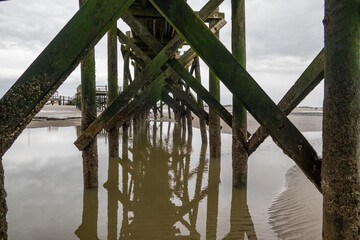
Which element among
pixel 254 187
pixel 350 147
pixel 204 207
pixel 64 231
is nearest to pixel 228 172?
pixel 254 187

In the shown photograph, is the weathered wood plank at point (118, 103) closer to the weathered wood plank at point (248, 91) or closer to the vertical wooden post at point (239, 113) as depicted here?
Result: the vertical wooden post at point (239, 113)

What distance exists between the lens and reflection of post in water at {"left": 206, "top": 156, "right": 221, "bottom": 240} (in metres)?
2.40

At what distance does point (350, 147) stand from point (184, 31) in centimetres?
117

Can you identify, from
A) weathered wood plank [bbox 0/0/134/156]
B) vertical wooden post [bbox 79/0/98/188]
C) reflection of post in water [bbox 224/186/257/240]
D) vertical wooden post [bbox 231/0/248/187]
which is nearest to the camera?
weathered wood plank [bbox 0/0/134/156]

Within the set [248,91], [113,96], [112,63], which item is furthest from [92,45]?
[113,96]

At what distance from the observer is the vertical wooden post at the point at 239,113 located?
10.9 ft

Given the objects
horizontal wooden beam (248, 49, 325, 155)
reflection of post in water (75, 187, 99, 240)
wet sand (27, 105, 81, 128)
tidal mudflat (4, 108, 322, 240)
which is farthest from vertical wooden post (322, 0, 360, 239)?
wet sand (27, 105, 81, 128)

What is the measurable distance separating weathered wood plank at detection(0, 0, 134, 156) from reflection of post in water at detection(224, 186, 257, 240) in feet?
6.01

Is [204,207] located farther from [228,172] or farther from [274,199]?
[228,172]

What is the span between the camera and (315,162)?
1.81m

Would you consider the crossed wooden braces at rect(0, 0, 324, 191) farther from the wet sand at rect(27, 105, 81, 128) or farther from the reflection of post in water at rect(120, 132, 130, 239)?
the wet sand at rect(27, 105, 81, 128)

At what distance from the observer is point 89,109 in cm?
329

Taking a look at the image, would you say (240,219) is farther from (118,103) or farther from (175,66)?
(175,66)

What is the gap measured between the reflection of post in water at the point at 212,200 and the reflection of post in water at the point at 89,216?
1036 mm
